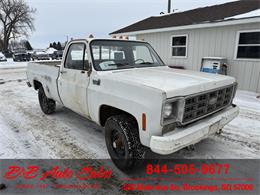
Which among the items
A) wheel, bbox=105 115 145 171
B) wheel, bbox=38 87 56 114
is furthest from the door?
wheel, bbox=38 87 56 114

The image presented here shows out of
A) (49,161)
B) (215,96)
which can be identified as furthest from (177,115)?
(49,161)

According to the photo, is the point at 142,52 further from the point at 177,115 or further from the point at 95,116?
the point at 177,115

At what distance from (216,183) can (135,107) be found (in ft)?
5.22

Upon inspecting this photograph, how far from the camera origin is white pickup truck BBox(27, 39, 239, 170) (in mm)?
2283

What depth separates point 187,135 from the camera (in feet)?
7.71

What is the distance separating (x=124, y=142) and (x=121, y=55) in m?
1.83

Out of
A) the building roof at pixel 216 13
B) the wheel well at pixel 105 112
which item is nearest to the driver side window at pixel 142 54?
the wheel well at pixel 105 112

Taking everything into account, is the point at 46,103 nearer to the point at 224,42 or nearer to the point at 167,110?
the point at 167,110

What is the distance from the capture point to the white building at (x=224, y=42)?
25.1 feet

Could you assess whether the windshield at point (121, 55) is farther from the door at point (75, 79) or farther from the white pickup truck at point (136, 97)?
the door at point (75, 79)

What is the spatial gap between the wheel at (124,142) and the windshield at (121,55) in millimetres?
1008

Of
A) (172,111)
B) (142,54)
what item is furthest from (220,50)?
(172,111)

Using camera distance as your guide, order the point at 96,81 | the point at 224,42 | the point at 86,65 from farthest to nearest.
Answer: the point at 224,42 → the point at 86,65 → the point at 96,81

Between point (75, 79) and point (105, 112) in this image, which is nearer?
point (105, 112)
